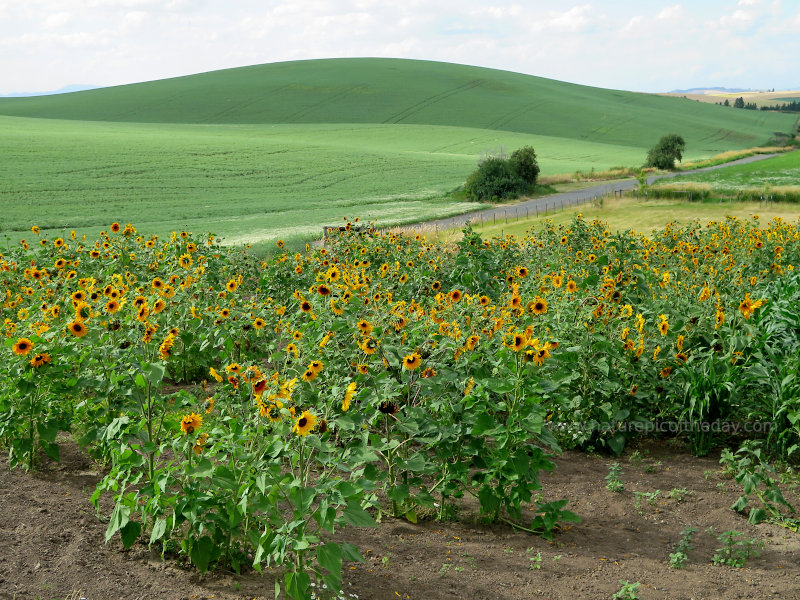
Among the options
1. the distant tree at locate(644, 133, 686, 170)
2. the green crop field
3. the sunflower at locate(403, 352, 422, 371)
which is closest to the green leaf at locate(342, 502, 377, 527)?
the sunflower at locate(403, 352, 422, 371)

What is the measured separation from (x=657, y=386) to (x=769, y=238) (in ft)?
17.9

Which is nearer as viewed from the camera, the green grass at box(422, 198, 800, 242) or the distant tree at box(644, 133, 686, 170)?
the green grass at box(422, 198, 800, 242)

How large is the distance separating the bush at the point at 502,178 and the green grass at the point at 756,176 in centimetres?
768

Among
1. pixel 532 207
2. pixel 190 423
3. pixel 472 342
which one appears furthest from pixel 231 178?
pixel 190 423

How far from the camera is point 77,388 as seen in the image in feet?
17.8

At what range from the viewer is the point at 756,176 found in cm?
4481

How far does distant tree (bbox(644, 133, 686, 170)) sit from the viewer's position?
5781 centimetres

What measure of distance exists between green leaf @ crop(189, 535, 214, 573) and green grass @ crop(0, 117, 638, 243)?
20.8m

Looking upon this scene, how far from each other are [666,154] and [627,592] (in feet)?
195

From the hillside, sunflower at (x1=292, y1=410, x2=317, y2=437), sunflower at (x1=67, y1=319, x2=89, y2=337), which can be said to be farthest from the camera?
the hillside

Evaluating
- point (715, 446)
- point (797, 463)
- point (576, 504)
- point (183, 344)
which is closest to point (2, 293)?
point (183, 344)

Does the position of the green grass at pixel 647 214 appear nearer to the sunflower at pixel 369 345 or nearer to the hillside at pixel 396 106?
the sunflower at pixel 369 345

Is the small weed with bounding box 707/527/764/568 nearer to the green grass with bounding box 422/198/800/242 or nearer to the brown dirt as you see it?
the brown dirt

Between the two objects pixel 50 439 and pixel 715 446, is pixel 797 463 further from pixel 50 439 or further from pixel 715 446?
pixel 50 439
